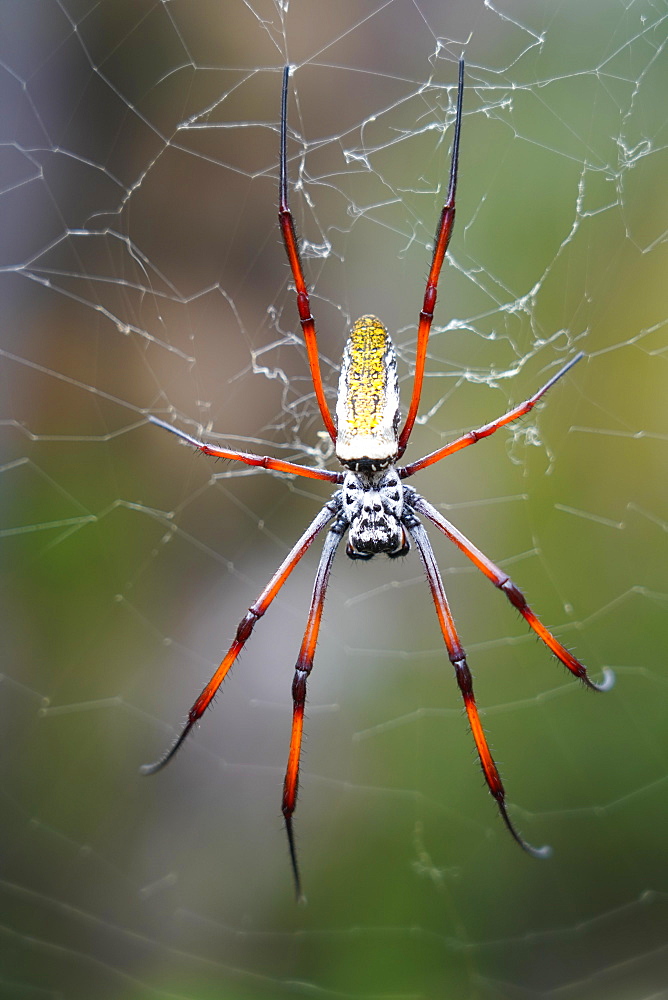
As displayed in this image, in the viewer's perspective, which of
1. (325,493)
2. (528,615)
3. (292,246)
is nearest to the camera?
(292,246)

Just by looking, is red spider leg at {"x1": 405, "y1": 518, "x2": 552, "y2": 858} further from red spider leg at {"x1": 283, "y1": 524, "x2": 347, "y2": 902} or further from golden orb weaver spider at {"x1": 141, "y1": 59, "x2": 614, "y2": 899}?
red spider leg at {"x1": 283, "y1": 524, "x2": 347, "y2": 902}

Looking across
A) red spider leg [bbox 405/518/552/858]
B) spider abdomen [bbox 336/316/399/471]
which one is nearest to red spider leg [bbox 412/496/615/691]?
red spider leg [bbox 405/518/552/858]

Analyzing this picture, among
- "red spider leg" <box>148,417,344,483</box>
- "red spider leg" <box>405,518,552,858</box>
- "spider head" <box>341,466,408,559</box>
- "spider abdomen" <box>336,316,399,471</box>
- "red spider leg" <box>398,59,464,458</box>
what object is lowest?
"red spider leg" <box>405,518,552,858</box>

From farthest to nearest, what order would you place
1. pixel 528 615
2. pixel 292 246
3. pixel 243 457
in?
pixel 528 615, pixel 243 457, pixel 292 246

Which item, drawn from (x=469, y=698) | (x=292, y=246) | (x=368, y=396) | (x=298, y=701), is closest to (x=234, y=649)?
(x=298, y=701)

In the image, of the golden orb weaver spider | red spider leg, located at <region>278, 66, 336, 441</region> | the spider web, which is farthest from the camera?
the spider web

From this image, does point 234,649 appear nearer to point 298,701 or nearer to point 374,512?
point 298,701
